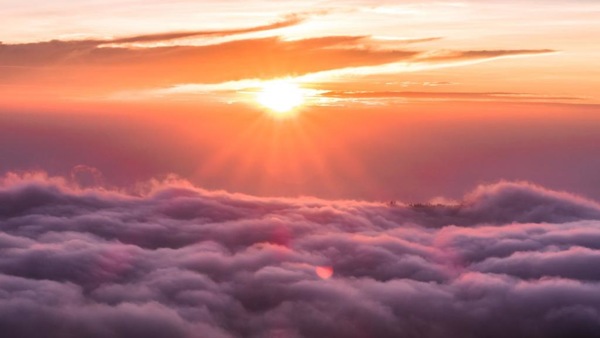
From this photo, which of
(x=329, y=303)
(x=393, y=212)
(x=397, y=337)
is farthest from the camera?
(x=393, y=212)

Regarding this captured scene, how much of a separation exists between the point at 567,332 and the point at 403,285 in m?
28.6

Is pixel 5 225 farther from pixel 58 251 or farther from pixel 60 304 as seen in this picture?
pixel 60 304

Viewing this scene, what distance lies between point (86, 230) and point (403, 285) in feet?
262

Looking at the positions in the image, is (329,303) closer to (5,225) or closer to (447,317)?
(447,317)

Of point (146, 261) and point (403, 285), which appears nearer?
point (403, 285)

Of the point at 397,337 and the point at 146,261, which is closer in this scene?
the point at 397,337

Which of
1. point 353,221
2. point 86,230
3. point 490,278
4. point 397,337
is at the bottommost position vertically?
point 397,337

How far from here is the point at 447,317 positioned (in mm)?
109938

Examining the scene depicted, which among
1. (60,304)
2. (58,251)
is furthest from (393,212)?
(60,304)

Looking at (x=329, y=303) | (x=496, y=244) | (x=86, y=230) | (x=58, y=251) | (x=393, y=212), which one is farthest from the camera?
(x=393, y=212)

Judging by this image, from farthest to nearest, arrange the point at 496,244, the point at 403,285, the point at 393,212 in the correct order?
1. the point at 393,212
2. the point at 496,244
3. the point at 403,285

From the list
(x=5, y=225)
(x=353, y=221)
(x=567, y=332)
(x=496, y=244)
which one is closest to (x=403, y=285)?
(x=567, y=332)

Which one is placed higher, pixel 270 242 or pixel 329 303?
pixel 270 242

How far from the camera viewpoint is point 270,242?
500 feet
